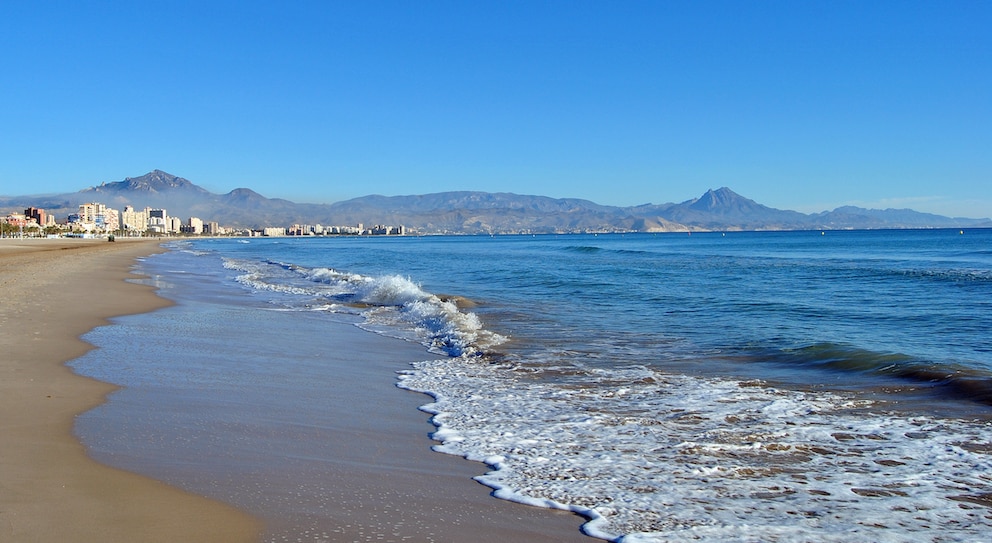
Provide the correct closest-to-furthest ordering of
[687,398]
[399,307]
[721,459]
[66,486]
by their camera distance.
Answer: [66,486] < [721,459] < [687,398] < [399,307]

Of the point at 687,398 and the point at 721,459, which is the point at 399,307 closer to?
the point at 687,398

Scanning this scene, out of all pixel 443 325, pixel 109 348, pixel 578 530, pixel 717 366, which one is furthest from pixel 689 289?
pixel 578 530

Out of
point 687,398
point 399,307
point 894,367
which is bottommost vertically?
point 399,307

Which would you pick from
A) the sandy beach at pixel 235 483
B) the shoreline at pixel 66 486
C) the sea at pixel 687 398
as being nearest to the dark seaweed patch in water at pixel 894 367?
the sea at pixel 687 398

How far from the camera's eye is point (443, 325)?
14.1 m

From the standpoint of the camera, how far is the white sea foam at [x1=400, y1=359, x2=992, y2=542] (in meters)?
4.29

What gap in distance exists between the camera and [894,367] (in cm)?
938

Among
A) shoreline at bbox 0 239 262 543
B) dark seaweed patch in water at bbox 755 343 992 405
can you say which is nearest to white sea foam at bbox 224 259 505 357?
dark seaweed patch in water at bbox 755 343 992 405

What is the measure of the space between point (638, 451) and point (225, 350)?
6.84 metres

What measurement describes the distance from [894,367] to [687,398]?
3.44m

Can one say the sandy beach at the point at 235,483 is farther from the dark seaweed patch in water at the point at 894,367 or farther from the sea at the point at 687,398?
the dark seaweed patch in water at the point at 894,367

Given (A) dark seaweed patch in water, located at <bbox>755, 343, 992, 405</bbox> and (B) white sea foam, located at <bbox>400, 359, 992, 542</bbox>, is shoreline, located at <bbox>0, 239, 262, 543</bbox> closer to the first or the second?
(B) white sea foam, located at <bbox>400, 359, 992, 542</bbox>

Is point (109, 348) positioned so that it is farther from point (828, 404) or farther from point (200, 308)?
point (828, 404)

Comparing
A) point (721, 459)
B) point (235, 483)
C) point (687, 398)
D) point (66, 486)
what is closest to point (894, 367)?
point (687, 398)
